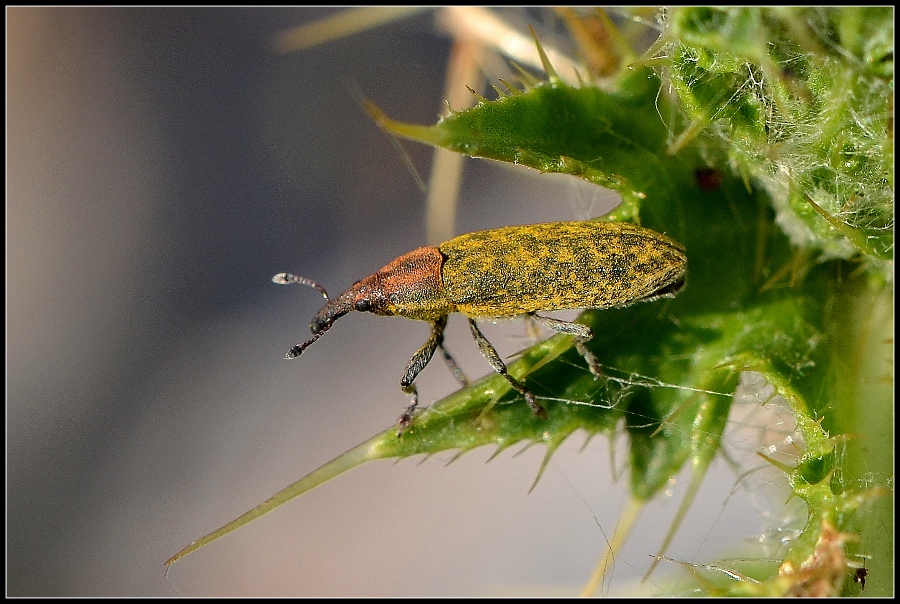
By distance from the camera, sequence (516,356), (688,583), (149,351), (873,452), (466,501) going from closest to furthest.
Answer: (873,452) < (516,356) < (688,583) < (466,501) < (149,351)

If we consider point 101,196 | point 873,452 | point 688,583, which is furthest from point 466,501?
point 101,196

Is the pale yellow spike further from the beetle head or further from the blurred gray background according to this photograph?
the beetle head

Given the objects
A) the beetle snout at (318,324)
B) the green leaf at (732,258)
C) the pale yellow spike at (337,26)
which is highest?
the pale yellow spike at (337,26)

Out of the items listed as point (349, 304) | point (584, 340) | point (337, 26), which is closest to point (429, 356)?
point (349, 304)

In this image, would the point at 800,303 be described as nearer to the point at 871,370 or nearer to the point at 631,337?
the point at 871,370

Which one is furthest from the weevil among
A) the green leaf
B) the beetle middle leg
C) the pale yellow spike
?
the pale yellow spike

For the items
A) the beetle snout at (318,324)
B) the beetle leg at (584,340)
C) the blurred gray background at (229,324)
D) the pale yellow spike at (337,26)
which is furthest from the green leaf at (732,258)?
the blurred gray background at (229,324)

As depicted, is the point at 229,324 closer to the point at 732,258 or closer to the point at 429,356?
the point at 429,356

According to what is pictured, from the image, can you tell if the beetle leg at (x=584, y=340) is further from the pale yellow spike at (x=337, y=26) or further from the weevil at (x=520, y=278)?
the pale yellow spike at (x=337, y=26)
